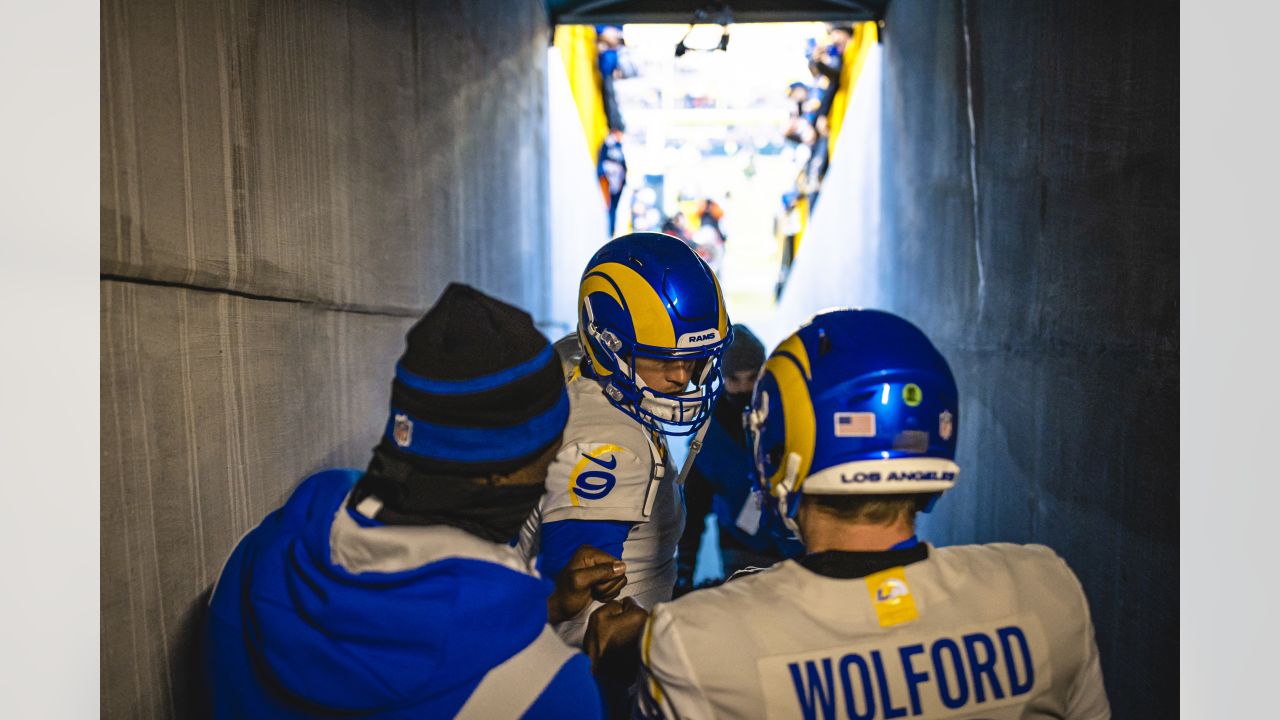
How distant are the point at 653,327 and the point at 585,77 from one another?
8229 mm

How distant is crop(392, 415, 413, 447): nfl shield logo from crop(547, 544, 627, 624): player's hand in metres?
0.51

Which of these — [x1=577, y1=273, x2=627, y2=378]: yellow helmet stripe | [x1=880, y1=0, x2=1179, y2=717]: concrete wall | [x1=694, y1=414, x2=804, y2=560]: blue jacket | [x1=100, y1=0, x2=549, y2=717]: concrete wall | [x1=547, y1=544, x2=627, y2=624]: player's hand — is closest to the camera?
[x1=100, y1=0, x2=549, y2=717]: concrete wall

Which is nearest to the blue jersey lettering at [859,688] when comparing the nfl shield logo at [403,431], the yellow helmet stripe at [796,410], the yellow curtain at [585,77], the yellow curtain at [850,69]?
the yellow helmet stripe at [796,410]

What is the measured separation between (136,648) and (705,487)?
2980 mm

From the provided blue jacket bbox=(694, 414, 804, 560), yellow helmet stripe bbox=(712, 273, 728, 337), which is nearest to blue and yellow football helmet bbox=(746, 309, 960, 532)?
yellow helmet stripe bbox=(712, 273, 728, 337)

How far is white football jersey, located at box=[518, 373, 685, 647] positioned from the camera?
211cm

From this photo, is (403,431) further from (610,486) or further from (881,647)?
(881,647)

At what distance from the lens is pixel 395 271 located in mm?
3150

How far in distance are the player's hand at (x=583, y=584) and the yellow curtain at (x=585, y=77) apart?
6871 millimetres

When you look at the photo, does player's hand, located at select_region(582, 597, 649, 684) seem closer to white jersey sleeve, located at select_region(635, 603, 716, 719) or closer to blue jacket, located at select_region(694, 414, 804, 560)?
white jersey sleeve, located at select_region(635, 603, 716, 719)

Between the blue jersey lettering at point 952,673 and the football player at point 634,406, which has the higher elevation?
the football player at point 634,406

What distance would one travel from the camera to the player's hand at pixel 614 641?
1.74 m

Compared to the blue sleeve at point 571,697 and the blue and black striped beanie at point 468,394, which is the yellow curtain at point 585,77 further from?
the blue sleeve at point 571,697
